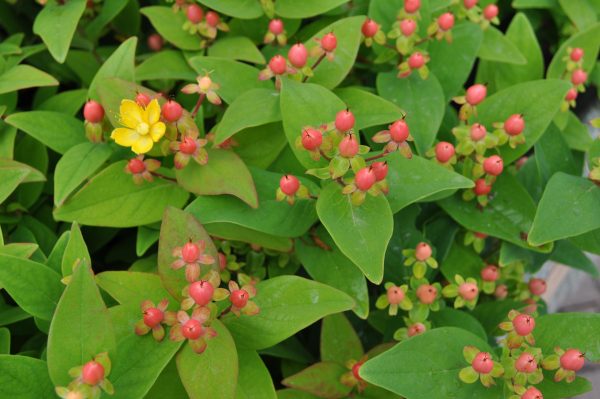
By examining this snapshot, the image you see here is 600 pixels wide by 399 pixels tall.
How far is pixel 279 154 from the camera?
3.08ft

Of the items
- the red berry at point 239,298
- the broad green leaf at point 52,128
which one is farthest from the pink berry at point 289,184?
the broad green leaf at point 52,128

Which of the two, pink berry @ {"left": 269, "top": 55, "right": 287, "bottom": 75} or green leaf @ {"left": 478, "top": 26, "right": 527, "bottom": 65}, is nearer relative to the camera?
pink berry @ {"left": 269, "top": 55, "right": 287, "bottom": 75}

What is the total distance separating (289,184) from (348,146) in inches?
4.0

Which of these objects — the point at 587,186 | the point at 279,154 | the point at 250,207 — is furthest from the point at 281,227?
the point at 587,186

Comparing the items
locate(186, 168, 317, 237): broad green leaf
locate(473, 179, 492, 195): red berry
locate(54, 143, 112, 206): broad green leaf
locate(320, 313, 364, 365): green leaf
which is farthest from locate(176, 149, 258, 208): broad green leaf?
locate(473, 179, 492, 195): red berry

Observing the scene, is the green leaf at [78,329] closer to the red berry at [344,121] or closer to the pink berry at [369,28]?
the red berry at [344,121]

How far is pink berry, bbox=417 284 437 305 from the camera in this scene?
88cm

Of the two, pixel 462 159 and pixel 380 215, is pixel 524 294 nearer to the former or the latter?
pixel 462 159

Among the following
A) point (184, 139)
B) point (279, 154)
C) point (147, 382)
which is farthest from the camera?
point (279, 154)

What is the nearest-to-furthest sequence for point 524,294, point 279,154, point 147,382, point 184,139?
point 147,382, point 184,139, point 279,154, point 524,294

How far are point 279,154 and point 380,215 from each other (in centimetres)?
24

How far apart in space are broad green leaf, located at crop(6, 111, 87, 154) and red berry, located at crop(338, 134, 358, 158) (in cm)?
43

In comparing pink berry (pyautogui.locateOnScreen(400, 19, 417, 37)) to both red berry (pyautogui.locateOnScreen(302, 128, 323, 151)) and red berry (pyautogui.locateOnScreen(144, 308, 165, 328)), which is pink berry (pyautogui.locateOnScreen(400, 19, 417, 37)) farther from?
red berry (pyautogui.locateOnScreen(144, 308, 165, 328))

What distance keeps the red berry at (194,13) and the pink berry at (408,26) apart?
1.06 ft
